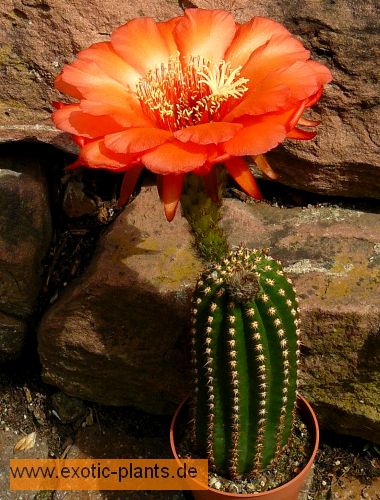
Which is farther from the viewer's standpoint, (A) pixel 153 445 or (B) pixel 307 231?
(A) pixel 153 445

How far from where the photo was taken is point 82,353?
1.68 m

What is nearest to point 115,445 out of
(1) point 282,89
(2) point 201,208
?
(2) point 201,208

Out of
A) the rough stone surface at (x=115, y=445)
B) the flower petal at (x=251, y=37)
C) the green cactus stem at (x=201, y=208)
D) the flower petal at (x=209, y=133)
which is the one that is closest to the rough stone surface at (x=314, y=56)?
the flower petal at (x=251, y=37)

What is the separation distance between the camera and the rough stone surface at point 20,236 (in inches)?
66.4

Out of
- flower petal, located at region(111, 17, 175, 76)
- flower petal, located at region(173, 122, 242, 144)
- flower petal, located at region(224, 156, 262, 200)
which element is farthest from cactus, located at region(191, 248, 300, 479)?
flower petal, located at region(111, 17, 175, 76)

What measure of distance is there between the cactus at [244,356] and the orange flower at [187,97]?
0.18 meters

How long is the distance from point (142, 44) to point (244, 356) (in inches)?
22.7

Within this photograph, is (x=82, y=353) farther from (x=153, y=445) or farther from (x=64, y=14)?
(x=64, y=14)

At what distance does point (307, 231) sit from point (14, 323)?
79 centimetres

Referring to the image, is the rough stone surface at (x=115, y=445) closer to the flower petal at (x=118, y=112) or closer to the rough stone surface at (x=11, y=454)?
the rough stone surface at (x=11, y=454)

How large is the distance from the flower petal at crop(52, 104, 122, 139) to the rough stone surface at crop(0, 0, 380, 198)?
59 cm

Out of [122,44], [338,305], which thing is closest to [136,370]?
[338,305]

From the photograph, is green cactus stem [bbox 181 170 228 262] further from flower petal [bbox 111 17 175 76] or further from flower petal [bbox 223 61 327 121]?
flower petal [bbox 111 17 175 76]

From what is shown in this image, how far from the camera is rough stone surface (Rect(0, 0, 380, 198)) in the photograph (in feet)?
5.01
